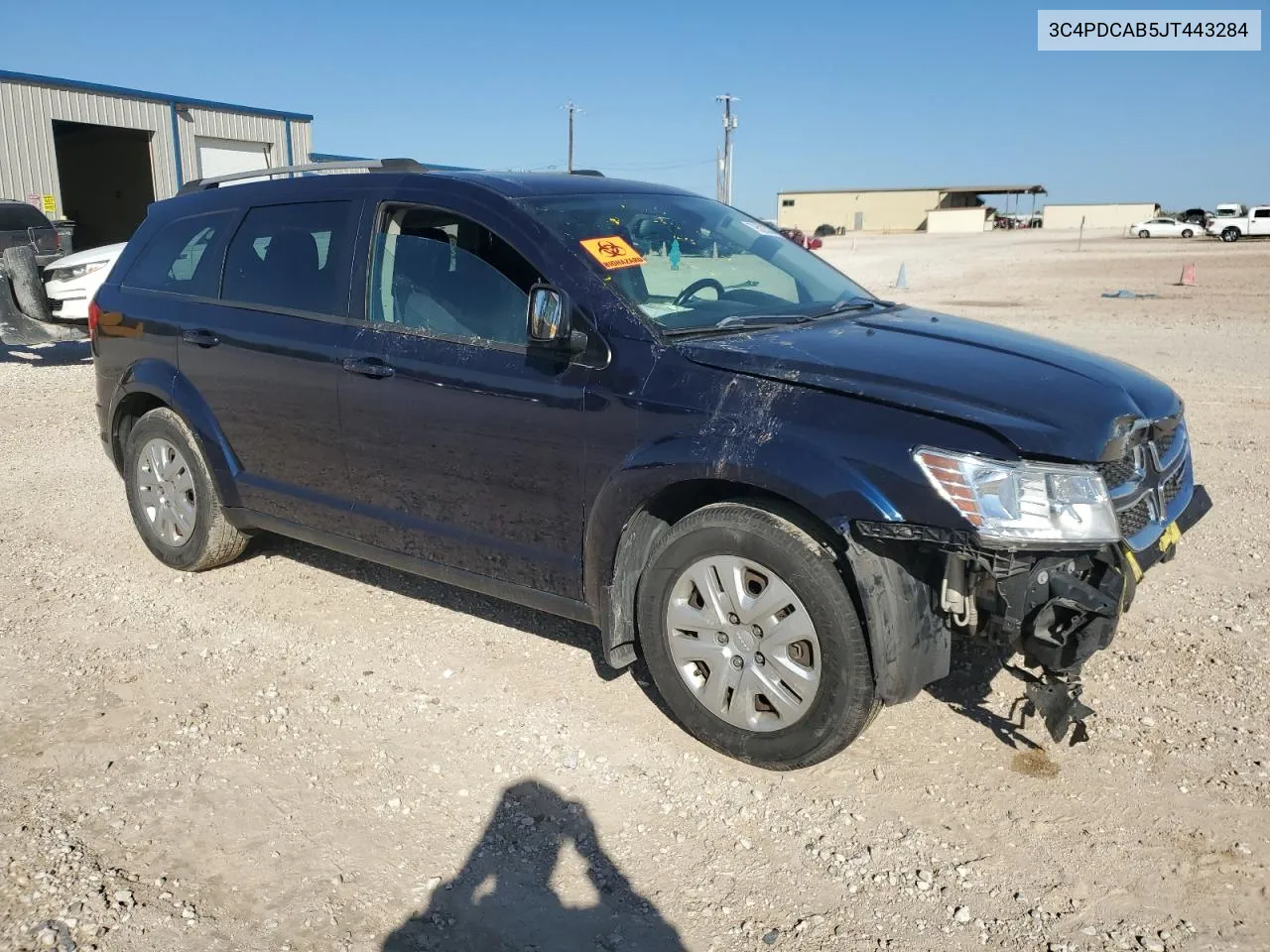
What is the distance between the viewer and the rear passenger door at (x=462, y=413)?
12.4ft

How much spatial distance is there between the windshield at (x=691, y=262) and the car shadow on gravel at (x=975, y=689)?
4.97ft

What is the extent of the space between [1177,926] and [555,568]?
7.33 ft

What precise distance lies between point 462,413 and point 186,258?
7.27ft

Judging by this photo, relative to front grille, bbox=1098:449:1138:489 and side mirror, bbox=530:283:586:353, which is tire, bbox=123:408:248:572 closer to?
side mirror, bbox=530:283:586:353

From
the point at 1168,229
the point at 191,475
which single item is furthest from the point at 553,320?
the point at 1168,229

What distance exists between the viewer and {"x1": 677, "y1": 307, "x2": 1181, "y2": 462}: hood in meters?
3.05

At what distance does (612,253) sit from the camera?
3885 millimetres

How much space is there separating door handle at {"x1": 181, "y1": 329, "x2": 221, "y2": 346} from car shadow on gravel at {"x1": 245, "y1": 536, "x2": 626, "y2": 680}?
1325 millimetres

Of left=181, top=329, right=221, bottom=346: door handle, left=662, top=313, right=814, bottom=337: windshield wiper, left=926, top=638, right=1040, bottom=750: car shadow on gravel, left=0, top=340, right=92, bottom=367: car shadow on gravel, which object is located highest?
left=662, top=313, right=814, bottom=337: windshield wiper

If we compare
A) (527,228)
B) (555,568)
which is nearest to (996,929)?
(555,568)

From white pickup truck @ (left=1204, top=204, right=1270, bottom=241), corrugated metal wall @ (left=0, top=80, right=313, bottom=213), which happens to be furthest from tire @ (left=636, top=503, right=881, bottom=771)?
white pickup truck @ (left=1204, top=204, right=1270, bottom=241)

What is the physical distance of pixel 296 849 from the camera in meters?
3.11

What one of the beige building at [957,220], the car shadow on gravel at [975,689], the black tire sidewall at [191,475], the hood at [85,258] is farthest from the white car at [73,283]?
the beige building at [957,220]

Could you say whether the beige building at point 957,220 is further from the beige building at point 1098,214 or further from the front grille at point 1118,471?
the front grille at point 1118,471
